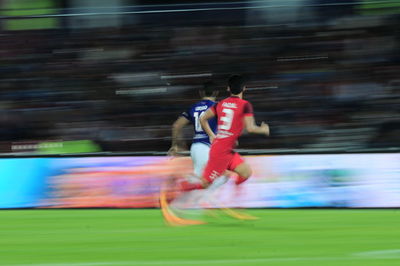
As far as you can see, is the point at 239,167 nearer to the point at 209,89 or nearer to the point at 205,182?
the point at 205,182

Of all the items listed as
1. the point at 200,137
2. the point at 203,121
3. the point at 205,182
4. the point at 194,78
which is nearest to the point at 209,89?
the point at 200,137

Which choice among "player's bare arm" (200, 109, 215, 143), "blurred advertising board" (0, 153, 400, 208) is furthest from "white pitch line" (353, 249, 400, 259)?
"blurred advertising board" (0, 153, 400, 208)

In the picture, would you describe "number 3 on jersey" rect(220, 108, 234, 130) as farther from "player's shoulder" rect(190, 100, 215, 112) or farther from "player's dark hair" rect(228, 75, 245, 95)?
"player's shoulder" rect(190, 100, 215, 112)

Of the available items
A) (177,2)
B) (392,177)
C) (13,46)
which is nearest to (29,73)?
(13,46)

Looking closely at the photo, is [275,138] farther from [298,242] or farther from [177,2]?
[298,242]

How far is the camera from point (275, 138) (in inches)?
564

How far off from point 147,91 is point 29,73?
254 cm

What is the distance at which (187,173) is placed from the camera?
11.6 meters

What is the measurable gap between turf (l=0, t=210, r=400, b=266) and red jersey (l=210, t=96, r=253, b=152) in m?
0.99

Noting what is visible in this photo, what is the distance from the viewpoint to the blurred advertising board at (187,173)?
36.9ft

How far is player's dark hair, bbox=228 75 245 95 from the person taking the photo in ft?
28.0

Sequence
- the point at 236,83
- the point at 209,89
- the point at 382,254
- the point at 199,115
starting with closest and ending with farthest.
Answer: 1. the point at 382,254
2. the point at 236,83
3. the point at 209,89
4. the point at 199,115

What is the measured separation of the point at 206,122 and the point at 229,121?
2.22 feet

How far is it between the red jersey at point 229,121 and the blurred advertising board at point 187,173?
2.85 m
